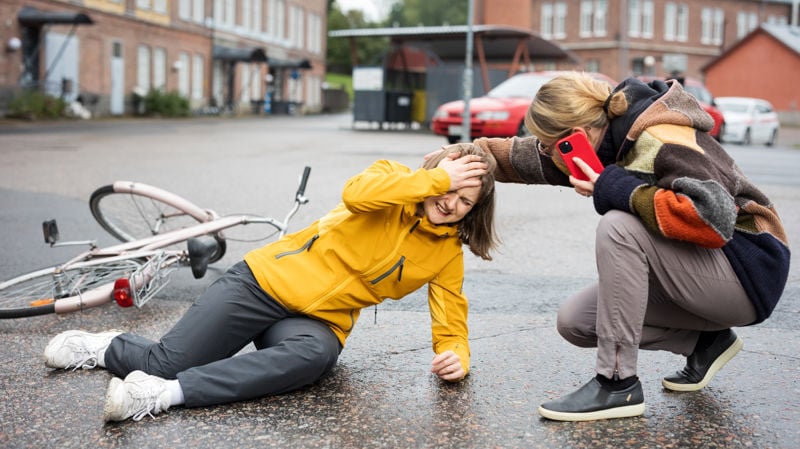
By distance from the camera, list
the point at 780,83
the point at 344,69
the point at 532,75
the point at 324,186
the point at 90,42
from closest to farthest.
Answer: the point at 324,186 < the point at 532,75 < the point at 90,42 < the point at 780,83 < the point at 344,69

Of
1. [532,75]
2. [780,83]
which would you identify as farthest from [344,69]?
[532,75]

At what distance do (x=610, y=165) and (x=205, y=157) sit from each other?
40.4 ft

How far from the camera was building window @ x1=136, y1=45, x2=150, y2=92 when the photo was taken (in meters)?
37.4

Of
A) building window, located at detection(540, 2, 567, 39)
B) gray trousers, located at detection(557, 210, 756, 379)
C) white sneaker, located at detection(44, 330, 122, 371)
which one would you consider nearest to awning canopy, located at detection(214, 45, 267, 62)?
building window, located at detection(540, 2, 567, 39)

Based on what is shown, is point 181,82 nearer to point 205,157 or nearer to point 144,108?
point 144,108

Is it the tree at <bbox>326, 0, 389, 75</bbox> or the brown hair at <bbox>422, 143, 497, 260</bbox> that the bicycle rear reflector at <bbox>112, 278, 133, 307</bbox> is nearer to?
the brown hair at <bbox>422, 143, 497, 260</bbox>

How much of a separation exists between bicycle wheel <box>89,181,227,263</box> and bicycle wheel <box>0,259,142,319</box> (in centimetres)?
67

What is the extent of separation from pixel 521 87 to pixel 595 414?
16112 mm

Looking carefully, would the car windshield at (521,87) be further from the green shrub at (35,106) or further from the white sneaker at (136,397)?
the white sneaker at (136,397)

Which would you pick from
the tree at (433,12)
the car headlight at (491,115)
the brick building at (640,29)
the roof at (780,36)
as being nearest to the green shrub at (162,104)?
the car headlight at (491,115)

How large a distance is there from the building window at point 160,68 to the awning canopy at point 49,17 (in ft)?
29.9

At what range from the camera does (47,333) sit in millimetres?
4148

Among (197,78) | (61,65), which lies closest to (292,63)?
(197,78)

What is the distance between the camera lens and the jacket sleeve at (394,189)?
314 cm
